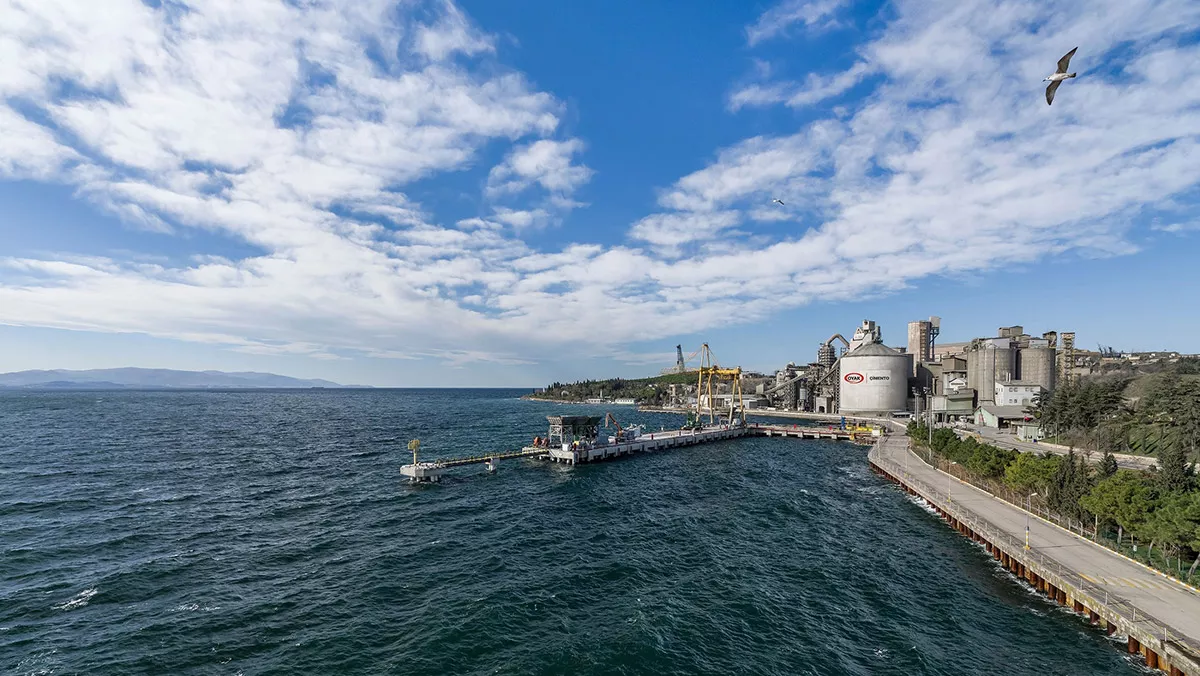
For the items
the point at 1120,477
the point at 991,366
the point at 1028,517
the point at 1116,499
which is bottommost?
the point at 1028,517

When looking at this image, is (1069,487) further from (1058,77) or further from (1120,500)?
(1058,77)

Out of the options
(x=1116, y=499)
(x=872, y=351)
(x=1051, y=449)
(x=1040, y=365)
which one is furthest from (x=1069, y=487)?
(x=872, y=351)

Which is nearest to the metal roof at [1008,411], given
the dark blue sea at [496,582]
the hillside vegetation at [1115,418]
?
the hillside vegetation at [1115,418]

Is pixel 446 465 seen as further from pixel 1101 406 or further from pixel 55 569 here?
pixel 1101 406

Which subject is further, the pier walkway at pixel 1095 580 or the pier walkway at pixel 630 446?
the pier walkway at pixel 630 446

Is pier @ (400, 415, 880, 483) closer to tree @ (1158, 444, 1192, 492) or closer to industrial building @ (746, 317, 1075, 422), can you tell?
industrial building @ (746, 317, 1075, 422)

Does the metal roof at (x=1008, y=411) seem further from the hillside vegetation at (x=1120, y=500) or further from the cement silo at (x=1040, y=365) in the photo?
the hillside vegetation at (x=1120, y=500)

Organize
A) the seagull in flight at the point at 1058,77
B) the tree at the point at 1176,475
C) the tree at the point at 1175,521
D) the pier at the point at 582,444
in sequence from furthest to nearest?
the pier at the point at 582,444
the tree at the point at 1176,475
the tree at the point at 1175,521
the seagull in flight at the point at 1058,77

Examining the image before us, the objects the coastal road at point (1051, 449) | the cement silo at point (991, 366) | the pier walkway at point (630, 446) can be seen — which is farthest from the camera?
the cement silo at point (991, 366)
